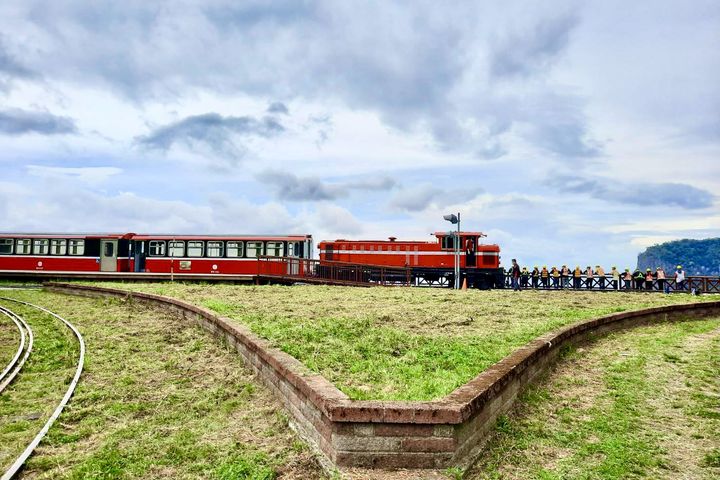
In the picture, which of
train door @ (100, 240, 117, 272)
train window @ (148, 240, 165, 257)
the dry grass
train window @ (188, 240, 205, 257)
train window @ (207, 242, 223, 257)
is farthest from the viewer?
train door @ (100, 240, 117, 272)

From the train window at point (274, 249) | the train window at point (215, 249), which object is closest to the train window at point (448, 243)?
the train window at point (274, 249)

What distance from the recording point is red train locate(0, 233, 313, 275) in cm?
3095

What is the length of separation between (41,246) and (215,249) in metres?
10.5

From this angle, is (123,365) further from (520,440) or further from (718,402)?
(718,402)

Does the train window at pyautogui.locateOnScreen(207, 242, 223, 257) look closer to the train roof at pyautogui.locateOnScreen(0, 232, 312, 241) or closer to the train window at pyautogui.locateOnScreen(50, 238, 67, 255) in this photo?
the train roof at pyautogui.locateOnScreen(0, 232, 312, 241)

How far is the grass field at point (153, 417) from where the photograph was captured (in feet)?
19.2

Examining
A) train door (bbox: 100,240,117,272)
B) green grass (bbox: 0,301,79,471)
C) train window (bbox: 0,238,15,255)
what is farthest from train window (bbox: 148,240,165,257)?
green grass (bbox: 0,301,79,471)

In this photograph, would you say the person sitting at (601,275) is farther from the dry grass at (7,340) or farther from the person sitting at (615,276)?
the dry grass at (7,340)

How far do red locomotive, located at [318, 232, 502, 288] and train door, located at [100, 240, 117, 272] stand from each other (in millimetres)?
11681

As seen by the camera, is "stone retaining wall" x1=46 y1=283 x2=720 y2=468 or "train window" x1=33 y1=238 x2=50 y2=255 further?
"train window" x1=33 y1=238 x2=50 y2=255

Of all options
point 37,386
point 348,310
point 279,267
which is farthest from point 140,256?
point 37,386

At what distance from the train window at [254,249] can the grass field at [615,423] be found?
69.8 ft

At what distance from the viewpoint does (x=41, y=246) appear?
3278cm

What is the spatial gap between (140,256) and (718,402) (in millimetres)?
29968
